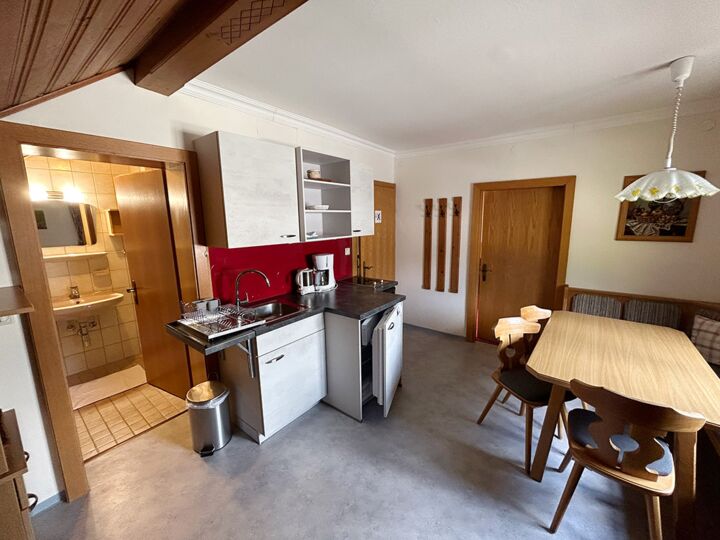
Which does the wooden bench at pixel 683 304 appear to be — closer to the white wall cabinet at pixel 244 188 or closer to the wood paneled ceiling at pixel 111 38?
the white wall cabinet at pixel 244 188

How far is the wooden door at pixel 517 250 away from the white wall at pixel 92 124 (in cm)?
284

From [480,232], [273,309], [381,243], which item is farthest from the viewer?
[381,243]

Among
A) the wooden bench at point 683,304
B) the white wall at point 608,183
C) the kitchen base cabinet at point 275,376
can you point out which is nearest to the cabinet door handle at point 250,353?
the kitchen base cabinet at point 275,376

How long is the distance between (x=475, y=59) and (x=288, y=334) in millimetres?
2010

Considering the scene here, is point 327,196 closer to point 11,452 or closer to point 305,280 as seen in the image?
point 305,280

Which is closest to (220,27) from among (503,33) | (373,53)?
(373,53)

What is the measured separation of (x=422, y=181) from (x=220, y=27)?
3005 millimetres

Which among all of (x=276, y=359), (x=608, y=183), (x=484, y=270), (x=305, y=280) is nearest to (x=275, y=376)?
(x=276, y=359)

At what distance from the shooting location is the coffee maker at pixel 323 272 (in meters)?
2.77

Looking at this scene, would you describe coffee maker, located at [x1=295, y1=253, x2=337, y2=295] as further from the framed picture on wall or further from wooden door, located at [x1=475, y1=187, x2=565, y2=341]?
the framed picture on wall

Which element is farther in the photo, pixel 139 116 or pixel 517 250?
pixel 517 250

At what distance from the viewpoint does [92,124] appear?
1574 mm

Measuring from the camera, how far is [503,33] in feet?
4.62

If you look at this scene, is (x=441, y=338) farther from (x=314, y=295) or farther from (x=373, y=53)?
(x=373, y=53)
